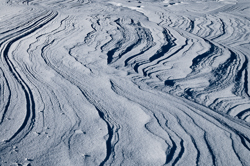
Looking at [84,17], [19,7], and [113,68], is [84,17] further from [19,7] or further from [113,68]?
[113,68]

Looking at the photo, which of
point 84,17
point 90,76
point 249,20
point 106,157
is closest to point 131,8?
point 84,17

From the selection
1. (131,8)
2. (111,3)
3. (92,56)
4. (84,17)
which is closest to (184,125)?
(92,56)

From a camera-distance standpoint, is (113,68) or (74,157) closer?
(74,157)

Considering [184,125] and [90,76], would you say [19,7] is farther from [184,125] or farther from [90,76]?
[184,125]

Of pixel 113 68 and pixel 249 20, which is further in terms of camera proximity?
pixel 249 20

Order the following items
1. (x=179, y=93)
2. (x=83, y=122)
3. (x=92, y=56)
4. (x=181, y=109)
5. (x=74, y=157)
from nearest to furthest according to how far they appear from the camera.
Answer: (x=74, y=157) → (x=83, y=122) → (x=181, y=109) → (x=179, y=93) → (x=92, y=56)

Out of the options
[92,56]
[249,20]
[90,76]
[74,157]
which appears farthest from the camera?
[249,20]
